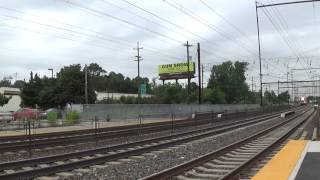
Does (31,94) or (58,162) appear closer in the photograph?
(58,162)

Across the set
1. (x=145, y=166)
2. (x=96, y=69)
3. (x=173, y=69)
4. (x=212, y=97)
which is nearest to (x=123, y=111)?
(x=212, y=97)

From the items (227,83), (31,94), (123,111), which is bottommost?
(123,111)

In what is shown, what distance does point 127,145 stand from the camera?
79.3ft

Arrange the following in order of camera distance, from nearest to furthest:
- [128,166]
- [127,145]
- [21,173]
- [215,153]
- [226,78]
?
[21,173], [128,166], [215,153], [127,145], [226,78]

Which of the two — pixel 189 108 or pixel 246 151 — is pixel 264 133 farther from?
pixel 189 108

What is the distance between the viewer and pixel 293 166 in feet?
50.9

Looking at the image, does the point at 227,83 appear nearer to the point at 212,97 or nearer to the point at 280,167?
the point at 212,97

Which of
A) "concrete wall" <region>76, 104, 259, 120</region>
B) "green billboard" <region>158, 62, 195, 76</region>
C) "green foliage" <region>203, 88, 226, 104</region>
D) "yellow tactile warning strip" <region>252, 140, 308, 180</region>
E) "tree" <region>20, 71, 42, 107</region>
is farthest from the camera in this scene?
"green billboard" <region>158, 62, 195, 76</region>

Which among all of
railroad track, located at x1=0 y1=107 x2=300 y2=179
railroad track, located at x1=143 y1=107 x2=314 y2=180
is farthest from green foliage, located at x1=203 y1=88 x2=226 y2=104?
railroad track, located at x1=143 y1=107 x2=314 y2=180

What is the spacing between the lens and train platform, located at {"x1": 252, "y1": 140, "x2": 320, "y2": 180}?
13.4m

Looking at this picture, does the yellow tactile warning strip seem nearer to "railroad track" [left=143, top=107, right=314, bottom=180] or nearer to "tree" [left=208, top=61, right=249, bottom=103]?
"railroad track" [left=143, top=107, right=314, bottom=180]

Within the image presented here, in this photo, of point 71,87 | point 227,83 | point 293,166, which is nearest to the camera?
point 293,166

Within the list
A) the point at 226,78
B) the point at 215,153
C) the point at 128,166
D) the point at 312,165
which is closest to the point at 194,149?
the point at 215,153

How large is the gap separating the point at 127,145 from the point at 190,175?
9946 mm
